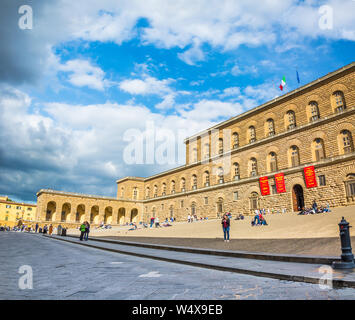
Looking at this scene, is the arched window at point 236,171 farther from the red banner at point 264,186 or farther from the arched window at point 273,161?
the arched window at point 273,161

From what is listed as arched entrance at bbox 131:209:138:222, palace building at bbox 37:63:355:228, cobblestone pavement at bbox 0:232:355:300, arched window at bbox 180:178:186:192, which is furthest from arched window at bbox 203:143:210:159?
cobblestone pavement at bbox 0:232:355:300

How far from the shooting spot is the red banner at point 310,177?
2327 cm

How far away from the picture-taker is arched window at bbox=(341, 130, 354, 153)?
70.5 ft

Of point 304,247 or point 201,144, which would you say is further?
point 201,144

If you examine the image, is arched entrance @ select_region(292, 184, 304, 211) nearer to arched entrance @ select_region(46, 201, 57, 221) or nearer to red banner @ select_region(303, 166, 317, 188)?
red banner @ select_region(303, 166, 317, 188)

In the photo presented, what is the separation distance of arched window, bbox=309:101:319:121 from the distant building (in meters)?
73.7

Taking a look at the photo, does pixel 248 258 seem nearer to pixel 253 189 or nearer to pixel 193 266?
pixel 193 266

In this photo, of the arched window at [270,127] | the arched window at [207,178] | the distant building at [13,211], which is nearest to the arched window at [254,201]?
the arched window at [270,127]

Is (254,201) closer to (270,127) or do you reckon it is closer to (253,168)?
(253,168)

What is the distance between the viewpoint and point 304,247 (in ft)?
29.3

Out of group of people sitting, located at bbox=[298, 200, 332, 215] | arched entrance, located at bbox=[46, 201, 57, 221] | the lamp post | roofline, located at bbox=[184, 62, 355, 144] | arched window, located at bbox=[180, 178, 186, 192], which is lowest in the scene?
the lamp post

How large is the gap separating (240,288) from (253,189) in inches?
1035

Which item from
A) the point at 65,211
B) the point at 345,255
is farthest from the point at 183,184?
the point at 345,255
